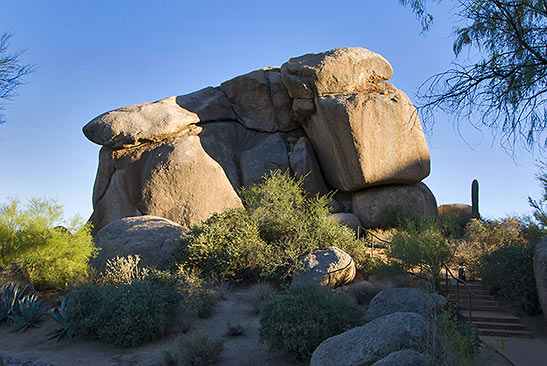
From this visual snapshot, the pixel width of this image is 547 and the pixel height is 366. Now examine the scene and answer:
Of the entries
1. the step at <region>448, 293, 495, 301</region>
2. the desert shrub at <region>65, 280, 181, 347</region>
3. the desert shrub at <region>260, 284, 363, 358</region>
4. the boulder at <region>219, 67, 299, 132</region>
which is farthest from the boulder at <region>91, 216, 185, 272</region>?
the boulder at <region>219, 67, 299, 132</region>

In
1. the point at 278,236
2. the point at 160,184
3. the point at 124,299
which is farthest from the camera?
the point at 160,184

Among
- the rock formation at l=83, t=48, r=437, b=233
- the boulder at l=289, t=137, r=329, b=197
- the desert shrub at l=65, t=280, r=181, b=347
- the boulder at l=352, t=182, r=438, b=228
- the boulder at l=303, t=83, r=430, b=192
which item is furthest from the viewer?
the boulder at l=289, t=137, r=329, b=197

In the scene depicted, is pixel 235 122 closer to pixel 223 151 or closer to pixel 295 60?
pixel 223 151

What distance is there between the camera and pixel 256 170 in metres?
19.4

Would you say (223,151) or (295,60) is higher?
(295,60)

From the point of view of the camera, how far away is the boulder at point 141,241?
497 inches

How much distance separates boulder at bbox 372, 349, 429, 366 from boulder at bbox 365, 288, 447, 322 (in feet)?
9.61

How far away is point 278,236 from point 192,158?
688 centimetres

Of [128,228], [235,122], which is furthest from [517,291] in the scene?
[235,122]

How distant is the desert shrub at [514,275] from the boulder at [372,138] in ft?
23.3

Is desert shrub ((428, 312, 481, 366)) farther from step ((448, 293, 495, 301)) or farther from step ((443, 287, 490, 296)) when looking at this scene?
step ((443, 287, 490, 296))

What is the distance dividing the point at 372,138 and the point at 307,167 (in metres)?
2.96

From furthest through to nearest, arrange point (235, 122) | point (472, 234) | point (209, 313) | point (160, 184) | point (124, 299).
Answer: point (235, 122) < point (160, 184) < point (472, 234) < point (209, 313) < point (124, 299)

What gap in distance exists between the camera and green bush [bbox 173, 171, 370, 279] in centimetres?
1201
